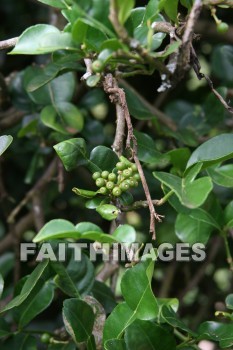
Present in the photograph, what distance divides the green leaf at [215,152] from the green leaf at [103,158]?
0.09 meters

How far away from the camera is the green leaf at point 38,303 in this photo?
0.89 metres

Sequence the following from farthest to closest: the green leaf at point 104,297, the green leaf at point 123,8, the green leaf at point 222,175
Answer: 1. the green leaf at point 104,297
2. the green leaf at point 222,175
3. the green leaf at point 123,8

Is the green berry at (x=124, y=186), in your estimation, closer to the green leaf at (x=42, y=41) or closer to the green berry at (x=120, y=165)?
the green berry at (x=120, y=165)

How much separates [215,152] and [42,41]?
0.83 ft

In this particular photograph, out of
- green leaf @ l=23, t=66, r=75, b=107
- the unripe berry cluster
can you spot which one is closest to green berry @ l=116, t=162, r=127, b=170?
the unripe berry cluster

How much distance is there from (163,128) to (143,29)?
52 cm

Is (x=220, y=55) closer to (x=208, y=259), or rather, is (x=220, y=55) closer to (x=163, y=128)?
(x=163, y=128)

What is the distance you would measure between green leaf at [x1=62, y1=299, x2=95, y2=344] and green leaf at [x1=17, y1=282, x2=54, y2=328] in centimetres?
12

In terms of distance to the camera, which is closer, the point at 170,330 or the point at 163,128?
the point at 170,330

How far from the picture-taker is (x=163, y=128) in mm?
1201

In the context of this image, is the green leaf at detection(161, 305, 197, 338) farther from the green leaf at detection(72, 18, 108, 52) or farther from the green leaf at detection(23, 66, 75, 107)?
the green leaf at detection(23, 66, 75, 107)

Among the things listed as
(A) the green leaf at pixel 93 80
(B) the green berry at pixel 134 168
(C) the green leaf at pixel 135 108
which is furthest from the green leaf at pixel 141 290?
(C) the green leaf at pixel 135 108

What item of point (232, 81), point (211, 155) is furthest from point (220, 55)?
point (211, 155)

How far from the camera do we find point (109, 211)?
69 cm
